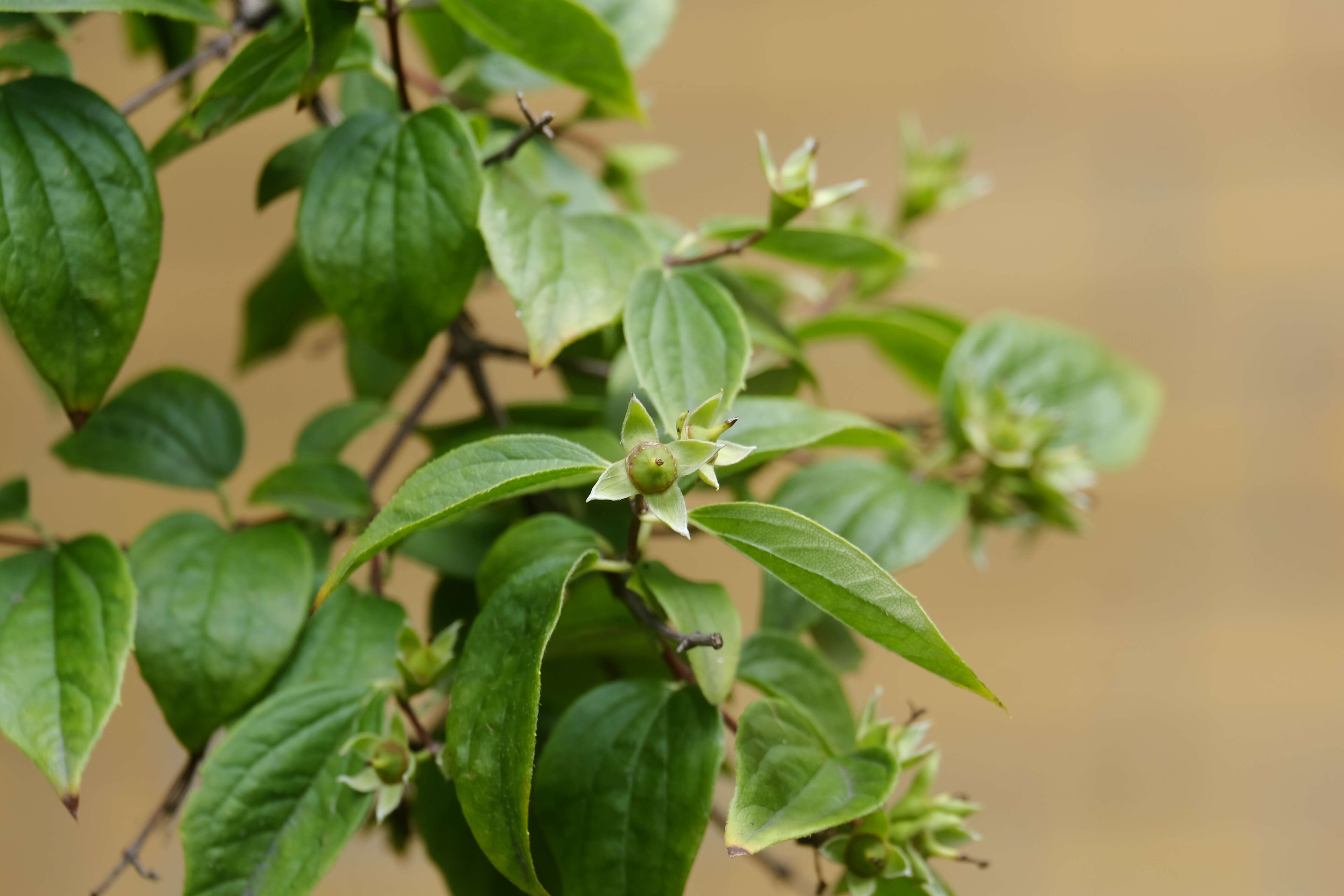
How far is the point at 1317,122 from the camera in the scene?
3.47ft

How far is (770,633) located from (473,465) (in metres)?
0.13

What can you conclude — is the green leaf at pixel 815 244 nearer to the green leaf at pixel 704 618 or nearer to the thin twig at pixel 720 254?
the thin twig at pixel 720 254

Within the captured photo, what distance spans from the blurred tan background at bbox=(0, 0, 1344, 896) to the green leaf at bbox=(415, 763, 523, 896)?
26.4 inches

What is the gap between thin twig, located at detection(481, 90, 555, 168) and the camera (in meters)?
→ 0.28

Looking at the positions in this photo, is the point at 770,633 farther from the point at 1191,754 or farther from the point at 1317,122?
the point at 1317,122

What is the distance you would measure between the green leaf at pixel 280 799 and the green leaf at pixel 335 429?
0.12 meters

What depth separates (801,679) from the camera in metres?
0.32

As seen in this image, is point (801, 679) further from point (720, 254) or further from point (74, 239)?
point (74, 239)

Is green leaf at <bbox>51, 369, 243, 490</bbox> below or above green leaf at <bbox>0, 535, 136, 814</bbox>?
above

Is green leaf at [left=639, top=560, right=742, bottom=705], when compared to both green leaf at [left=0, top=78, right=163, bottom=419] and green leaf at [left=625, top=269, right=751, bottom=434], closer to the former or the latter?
green leaf at [left=625, top=269, right=751, bottom=434]

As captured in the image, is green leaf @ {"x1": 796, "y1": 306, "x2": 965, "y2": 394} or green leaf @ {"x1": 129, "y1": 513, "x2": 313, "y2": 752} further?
green leaf @ {"x1": 796, "y1": 306, "x2": 965, "y2": 394}

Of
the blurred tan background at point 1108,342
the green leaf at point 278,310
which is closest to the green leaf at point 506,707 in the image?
the green leaf at point 278,310

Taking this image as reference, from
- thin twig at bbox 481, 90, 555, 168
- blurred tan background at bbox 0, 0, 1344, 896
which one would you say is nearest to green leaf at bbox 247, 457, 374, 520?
thin twig at bbox 481, 90, 555, 168

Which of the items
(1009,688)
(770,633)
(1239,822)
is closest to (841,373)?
(1009,688)
